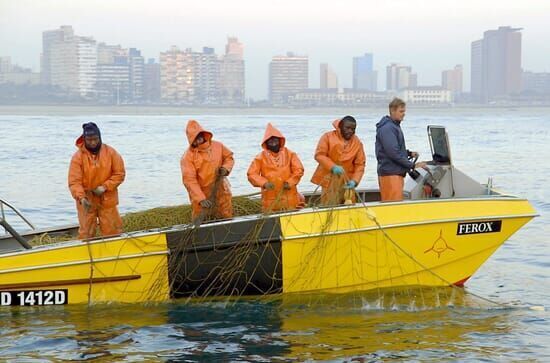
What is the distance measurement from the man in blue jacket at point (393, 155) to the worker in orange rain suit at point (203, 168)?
167 centimetres

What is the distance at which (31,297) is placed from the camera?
9.95 metres

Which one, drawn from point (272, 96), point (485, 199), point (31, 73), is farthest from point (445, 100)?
point (485, 199)

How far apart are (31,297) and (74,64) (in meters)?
172

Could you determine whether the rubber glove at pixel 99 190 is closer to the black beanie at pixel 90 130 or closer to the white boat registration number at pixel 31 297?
the black beanie at pixel 90 130

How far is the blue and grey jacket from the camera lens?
34.6ft

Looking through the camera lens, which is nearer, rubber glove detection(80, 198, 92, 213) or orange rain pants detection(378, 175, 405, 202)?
rubber glove detection(80, 198, 92, 213)

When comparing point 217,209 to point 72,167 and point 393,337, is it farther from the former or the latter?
point 393,337

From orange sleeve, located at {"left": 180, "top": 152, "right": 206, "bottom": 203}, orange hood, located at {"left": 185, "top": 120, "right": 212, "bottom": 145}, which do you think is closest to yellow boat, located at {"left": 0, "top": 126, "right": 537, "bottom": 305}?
orange sleeve, located at {"left": 180, "top": 152, "right": 206, "bottom": 203}

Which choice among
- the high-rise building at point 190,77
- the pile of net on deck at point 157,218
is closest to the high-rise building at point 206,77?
the high-rise building at point 190,77

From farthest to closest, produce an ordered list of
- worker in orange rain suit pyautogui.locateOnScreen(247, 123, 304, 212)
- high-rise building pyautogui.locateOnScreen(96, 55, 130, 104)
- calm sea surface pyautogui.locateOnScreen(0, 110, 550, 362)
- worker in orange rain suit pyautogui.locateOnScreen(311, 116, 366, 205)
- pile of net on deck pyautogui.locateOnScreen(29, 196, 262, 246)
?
high-rise building pyautogui.locateOnScreen(96, 55, 130, 104)
pile of net on deck pyautogui.locateOnScreen(29, 196, 262, 246)
worker in orange rain suit pyautogui.locateOnScreen(311, 116, 366, 205)
worker in orange rain suit pyautogui.locateOnScreen(247, 123, 304, 212)
calm sea surface pyautogui.locateOnScreen(0, 110, 550, 362)

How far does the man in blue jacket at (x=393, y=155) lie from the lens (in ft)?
34.6

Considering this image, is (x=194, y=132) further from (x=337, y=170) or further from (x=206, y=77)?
(x=206, y=77)

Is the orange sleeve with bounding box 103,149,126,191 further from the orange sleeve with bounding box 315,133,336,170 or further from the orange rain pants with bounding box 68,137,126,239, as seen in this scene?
the orange sleeve with bounding box 315,133,336,170

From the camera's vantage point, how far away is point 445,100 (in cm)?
16450
